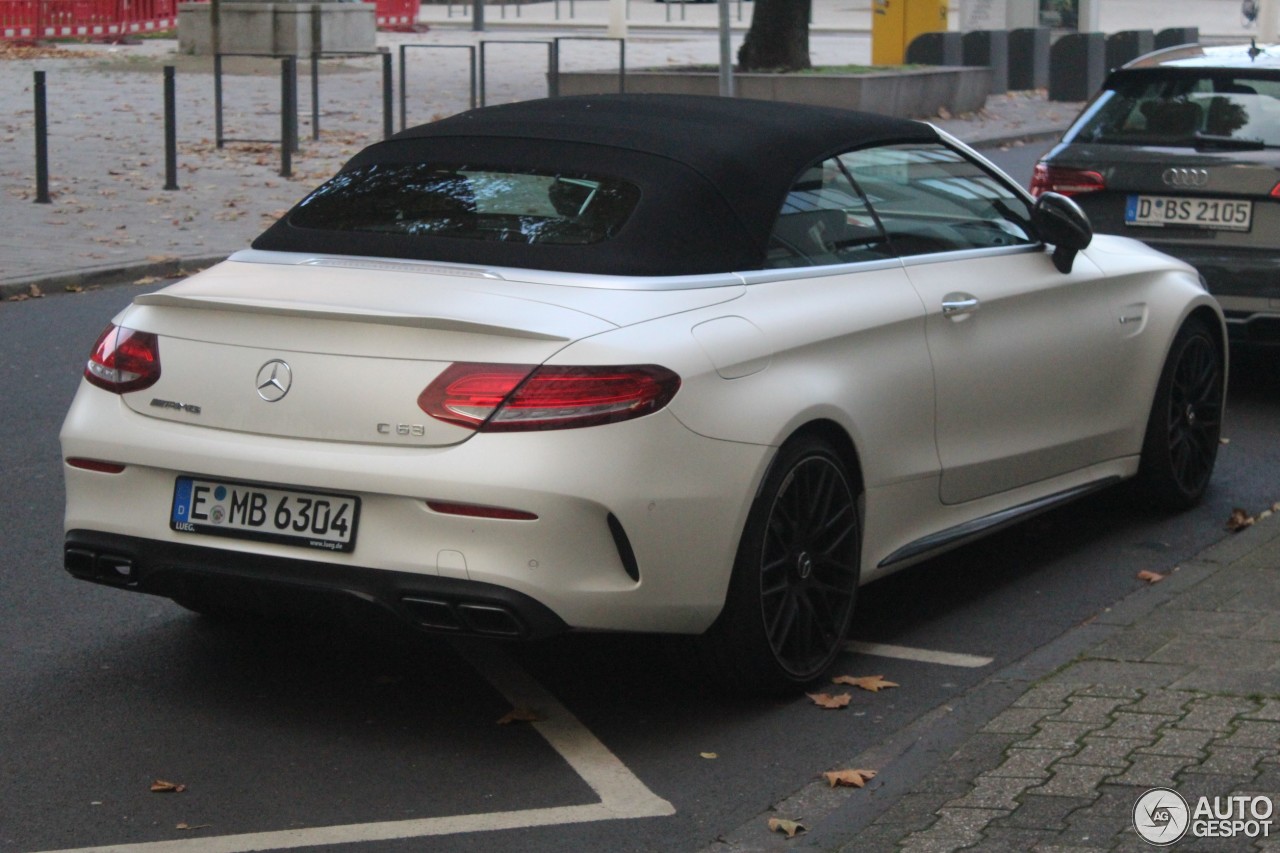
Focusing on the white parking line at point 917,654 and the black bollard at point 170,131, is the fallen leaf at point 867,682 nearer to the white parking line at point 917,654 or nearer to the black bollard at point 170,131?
the white parking line at point 917,654

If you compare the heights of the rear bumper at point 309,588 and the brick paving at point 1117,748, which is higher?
the rear bumper at point 309,588

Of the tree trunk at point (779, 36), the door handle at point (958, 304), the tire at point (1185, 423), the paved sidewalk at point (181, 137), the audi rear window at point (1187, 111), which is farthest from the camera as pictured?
the tree trunk at point (779, 36)

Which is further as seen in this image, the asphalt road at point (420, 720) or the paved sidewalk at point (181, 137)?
the paved sidewalk at point (181, 137)

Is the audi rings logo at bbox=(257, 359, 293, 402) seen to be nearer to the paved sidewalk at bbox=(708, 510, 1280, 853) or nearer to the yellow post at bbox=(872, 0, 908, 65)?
the paved sidewalk at bbox=(708, 510, 1280, 853)

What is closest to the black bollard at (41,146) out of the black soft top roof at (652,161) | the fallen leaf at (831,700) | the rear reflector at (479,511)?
the black soft top roof at (652,161)

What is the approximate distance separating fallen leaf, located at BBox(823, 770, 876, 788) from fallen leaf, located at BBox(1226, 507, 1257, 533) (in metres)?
2.89

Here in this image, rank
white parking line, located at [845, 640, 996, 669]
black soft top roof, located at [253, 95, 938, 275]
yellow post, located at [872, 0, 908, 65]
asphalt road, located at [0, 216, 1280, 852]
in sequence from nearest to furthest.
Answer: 1. asphalt road, located at [0, 216, 1280, 852]
2. black soft top roof, located at [253, 95, 938, 275]
3. white parking line, located at [845, 640, 996, 669]
4. yellow post, located at [872, 0, 908, 65]

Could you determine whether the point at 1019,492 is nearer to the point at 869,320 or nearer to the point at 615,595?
the point at 869,320

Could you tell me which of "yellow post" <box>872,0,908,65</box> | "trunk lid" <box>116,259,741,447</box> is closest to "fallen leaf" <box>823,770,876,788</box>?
"trunk lid" <box>116,259,741,447</box>

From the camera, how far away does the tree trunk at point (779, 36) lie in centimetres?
2531

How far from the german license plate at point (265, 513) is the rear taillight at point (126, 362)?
12.0 inches

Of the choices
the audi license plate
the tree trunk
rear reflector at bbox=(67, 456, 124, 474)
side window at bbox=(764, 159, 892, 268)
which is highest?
the tree trunk

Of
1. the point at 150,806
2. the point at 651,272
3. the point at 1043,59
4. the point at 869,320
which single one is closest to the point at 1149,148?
the point at 869,320

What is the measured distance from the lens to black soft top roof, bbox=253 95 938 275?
479cm
